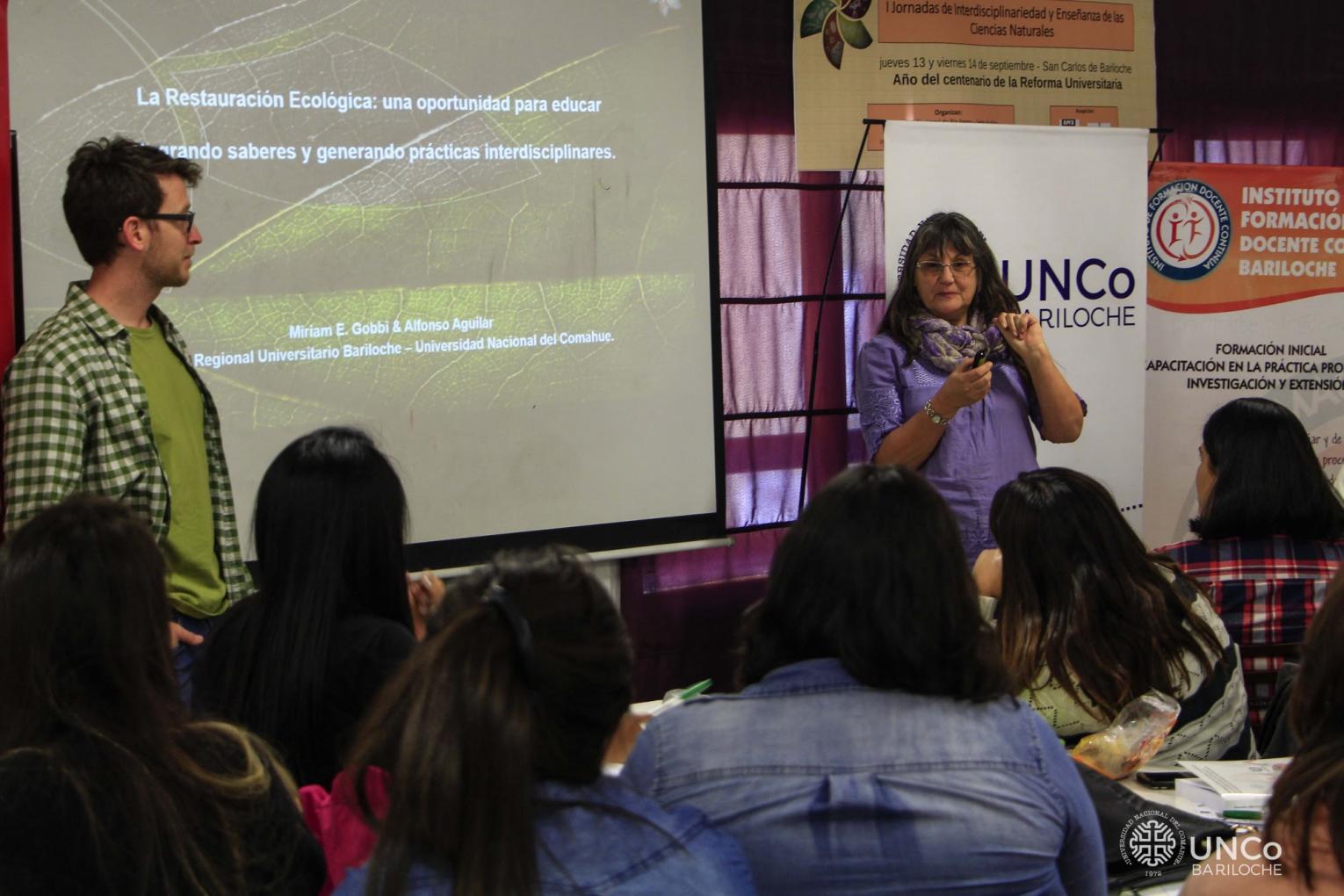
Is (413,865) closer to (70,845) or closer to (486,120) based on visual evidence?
(70,845)

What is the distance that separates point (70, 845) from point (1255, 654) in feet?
6.81

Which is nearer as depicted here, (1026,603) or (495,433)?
(1026,603)

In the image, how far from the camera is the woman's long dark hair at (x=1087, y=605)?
2.03m

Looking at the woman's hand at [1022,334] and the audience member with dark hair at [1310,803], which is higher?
the woman's hand at [1022,334]

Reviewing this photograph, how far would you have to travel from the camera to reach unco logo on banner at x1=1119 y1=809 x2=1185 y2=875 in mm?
1670

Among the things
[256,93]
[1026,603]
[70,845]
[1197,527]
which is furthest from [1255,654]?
[256,93]

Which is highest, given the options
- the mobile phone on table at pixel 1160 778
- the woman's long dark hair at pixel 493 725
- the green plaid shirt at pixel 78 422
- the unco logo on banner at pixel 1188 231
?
the unco logo on banner at pixel 1188 231

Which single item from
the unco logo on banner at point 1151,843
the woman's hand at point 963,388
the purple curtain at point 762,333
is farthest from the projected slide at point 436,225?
the unco logo on banner at point 1151,843

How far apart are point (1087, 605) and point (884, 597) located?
2.73ft

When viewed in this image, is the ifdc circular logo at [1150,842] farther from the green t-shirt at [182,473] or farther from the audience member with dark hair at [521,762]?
the green t-shirt at [182,473]

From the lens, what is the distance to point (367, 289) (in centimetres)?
335

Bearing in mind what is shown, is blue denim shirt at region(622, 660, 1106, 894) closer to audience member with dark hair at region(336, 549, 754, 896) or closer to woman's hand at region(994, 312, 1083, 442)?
audience member with dark hair at region(336, 549, 754, 896)

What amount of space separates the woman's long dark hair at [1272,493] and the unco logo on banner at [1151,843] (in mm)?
1092

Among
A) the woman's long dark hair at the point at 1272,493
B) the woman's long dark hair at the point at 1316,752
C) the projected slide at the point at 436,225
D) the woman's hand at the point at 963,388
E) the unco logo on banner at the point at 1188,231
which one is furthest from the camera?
the unco logo on banner at the point at 1188,231
